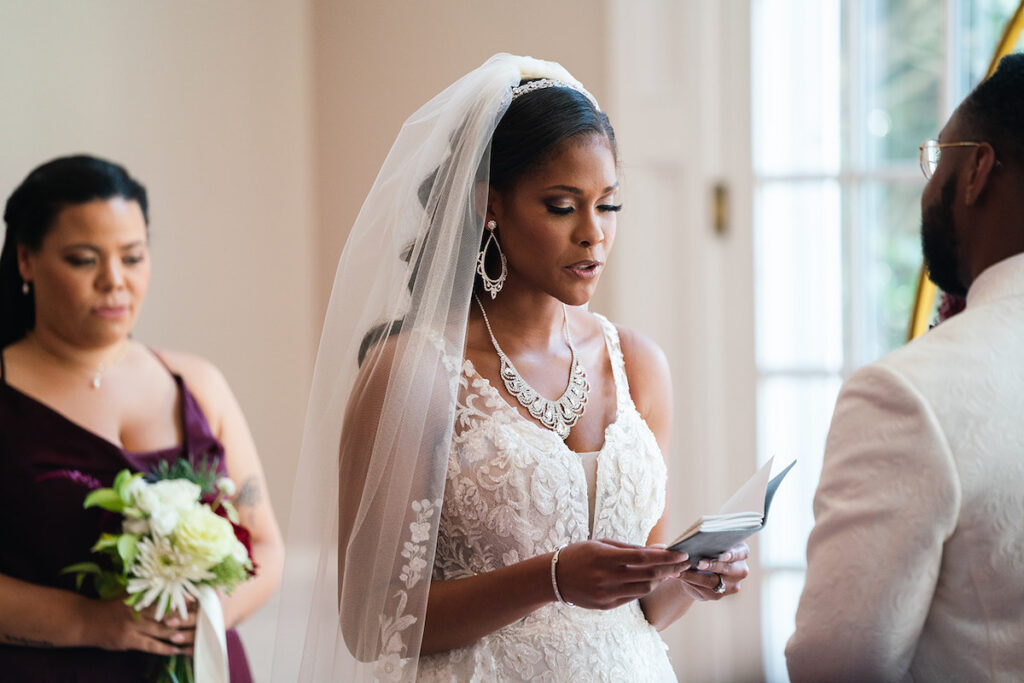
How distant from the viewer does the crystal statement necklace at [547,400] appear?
1.91m

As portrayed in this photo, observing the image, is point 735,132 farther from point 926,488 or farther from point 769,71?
point 926,488

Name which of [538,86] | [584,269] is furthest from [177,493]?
[538,86]

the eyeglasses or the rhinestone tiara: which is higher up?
the rhinestone tiara

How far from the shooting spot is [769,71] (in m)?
3.77

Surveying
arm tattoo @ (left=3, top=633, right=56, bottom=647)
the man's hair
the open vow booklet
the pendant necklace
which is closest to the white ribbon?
arm tattoo @ (left=3, top=633, right=56, bottom=647)

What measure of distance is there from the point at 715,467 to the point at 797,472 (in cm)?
36

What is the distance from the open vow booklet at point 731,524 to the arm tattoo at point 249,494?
133cm

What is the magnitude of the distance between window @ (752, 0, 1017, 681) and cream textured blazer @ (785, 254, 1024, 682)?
2438 mm

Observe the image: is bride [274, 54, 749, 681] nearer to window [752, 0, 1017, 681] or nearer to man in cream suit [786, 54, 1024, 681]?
man in cream suit [786, 54, 1024, 681]

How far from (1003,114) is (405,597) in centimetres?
119

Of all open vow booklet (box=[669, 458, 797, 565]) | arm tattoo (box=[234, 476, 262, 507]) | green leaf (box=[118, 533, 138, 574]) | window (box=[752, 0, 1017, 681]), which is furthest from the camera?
window (box=[752, 0, 1017, 681])

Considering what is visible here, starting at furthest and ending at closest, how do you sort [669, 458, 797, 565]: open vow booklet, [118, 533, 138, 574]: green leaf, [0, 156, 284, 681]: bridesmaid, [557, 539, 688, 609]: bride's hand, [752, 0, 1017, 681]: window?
[752, 0, 1017, 681]: window
[0, 156, 284, 681]: bridesmaid
[118, 533, 138, 574]: green leaf
[557, 539, 688, 609]: bride's hand
[669, 458, 797, 565]: open vow booklet

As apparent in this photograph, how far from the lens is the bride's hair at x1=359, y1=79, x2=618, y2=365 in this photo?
187 centimetres

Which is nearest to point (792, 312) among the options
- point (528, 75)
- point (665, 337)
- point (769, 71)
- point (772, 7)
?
point (665, 337)
